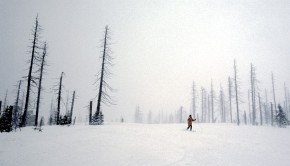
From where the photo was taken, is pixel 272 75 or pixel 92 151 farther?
pixel 272 75

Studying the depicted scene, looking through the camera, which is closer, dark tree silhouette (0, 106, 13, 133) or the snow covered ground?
the snow covered ground

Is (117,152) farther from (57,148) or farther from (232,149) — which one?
(232,149)

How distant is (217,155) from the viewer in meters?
10.1

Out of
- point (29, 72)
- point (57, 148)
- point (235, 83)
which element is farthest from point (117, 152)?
point (235, 83)

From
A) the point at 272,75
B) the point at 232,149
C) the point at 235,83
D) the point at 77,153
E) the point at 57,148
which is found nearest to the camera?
the point at 77,153

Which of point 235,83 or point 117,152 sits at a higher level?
point 235,83

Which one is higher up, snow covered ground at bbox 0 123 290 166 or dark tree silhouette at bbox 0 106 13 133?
dark tree silhouette at bbox 0 106 13 133

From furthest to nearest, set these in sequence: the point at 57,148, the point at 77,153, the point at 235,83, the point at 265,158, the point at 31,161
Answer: the point at 235,83 < the point at 265,158 < the point at 57,148 < the point at 77,153 < the point at 31,161

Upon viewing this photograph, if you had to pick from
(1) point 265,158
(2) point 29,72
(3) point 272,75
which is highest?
(3) point 272,75

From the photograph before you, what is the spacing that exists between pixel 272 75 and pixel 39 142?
72113 mm

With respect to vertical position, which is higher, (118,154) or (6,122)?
(6,122)

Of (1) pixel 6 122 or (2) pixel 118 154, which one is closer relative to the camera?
(2) pixel 118 154

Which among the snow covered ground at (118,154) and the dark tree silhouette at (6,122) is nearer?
the snow covered ground at (118,154)

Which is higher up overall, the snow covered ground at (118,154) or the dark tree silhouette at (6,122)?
the dark tree silhouette at (6,122)
